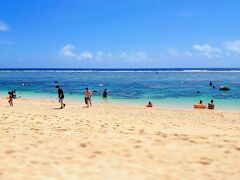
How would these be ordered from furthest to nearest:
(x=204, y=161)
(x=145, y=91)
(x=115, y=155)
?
(x=145, y=91) < (x=115, y=155) < (x=204, y=161)

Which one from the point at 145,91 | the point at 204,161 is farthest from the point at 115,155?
the point at 145,91

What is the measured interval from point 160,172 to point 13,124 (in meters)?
7.28

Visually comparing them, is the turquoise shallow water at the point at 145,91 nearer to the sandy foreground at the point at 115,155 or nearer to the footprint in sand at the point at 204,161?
the sandy foreground at the point at 115,155

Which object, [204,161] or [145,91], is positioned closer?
[204,161]

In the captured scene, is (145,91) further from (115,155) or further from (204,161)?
(204,161)

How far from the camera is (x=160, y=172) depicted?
6887 millimetres

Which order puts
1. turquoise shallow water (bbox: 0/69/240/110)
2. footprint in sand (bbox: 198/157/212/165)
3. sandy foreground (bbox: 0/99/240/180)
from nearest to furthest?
sandy foreground (bbox: 0/99/240/180) → footprint in sand (bbox: 198/157/212/165) → turquoise shallow water (bbox: 0/69/240/110)

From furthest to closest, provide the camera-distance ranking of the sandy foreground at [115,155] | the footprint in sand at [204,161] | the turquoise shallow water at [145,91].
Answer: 1. the turquoise shallow water at [145,91]
2. the footprint in sand at [204,161]
3. the sandy foreground at [115,155]

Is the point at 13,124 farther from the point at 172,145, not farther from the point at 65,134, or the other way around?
the point at 172,145

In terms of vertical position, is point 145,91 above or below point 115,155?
below

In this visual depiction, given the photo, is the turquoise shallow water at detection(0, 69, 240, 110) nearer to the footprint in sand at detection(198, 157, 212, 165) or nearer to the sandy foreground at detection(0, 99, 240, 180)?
the sandy foreground at detection(0, 99, 240, 180)

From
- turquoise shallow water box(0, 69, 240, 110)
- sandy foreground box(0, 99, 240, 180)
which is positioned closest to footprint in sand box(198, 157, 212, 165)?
sandy foreground box(0, 99, 240, 180)

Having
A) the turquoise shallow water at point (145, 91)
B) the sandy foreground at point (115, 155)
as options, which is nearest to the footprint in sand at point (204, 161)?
the sandy foreground at point (115, 155)

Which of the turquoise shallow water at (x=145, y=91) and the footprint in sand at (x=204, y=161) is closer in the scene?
the footprint in sand at (x=204, y=161)
